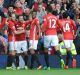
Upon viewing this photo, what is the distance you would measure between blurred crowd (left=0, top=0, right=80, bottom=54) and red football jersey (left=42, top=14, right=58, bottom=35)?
86 cm

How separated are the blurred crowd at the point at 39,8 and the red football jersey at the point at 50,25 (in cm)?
86

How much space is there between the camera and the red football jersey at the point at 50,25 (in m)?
15.0

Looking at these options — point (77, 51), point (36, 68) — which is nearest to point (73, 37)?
point (77, 51)

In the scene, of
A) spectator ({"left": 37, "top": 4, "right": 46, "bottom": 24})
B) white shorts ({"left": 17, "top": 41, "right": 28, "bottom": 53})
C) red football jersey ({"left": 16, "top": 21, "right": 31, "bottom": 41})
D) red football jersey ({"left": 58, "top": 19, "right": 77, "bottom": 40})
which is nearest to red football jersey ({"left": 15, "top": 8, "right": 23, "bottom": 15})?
spectator ({"left": 37, "top": 4, "right": 46, "bottom": 24})

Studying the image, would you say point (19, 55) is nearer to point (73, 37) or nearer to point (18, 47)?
point (18, 47)

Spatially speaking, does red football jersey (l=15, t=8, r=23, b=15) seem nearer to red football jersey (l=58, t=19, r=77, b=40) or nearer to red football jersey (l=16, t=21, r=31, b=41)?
red football jersey (l=16, t=21, r=31, b=41)

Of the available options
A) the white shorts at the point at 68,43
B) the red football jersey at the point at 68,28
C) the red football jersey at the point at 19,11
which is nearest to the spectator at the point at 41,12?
the red football jersey at the point at 19,11

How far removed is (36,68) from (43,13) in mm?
2399

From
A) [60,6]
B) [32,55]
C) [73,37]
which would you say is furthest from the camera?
[60,6]

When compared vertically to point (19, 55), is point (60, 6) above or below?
above

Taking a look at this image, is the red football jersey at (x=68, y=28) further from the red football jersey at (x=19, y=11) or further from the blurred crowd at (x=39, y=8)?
the red football jersey at (x=19, y=11)

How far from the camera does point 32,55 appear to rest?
15156 mm

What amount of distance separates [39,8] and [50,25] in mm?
→ 2032

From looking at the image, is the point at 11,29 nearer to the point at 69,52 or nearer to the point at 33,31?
the point at 33,31
